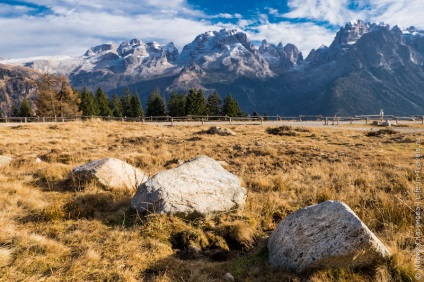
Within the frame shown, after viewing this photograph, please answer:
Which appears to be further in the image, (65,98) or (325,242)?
(65,98)

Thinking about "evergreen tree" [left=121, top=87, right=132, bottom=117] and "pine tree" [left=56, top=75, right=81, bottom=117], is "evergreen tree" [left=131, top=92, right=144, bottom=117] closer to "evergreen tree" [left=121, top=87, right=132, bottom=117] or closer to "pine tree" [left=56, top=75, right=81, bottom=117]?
"evergreen tree" [left=121, top=87, right=132, bottom=117]

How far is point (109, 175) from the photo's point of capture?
26.5ft

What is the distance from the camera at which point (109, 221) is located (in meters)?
5.86

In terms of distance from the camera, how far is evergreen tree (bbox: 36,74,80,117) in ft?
182

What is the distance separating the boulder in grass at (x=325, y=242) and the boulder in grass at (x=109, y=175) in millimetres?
4765

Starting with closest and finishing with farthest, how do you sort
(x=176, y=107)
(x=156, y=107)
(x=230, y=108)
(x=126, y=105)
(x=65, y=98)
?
(x=65, y=98) → (x=230, y=108) → (x=156, y=107) → (x=176, y=107) → (x=126, y=105)

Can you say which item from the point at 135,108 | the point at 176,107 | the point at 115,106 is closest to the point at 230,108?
the point at 176,107

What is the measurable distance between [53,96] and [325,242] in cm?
6432

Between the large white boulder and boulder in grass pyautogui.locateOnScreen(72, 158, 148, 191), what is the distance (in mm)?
1803

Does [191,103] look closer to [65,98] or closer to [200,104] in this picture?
[200,104]

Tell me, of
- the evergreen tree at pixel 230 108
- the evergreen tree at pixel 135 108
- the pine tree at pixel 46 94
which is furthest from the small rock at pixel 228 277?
the evergreen tree at pixel 135 108

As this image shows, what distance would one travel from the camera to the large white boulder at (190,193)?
596cm

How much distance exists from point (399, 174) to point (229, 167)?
247 inches

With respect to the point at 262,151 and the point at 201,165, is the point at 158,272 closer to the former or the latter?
the point at 201,165
